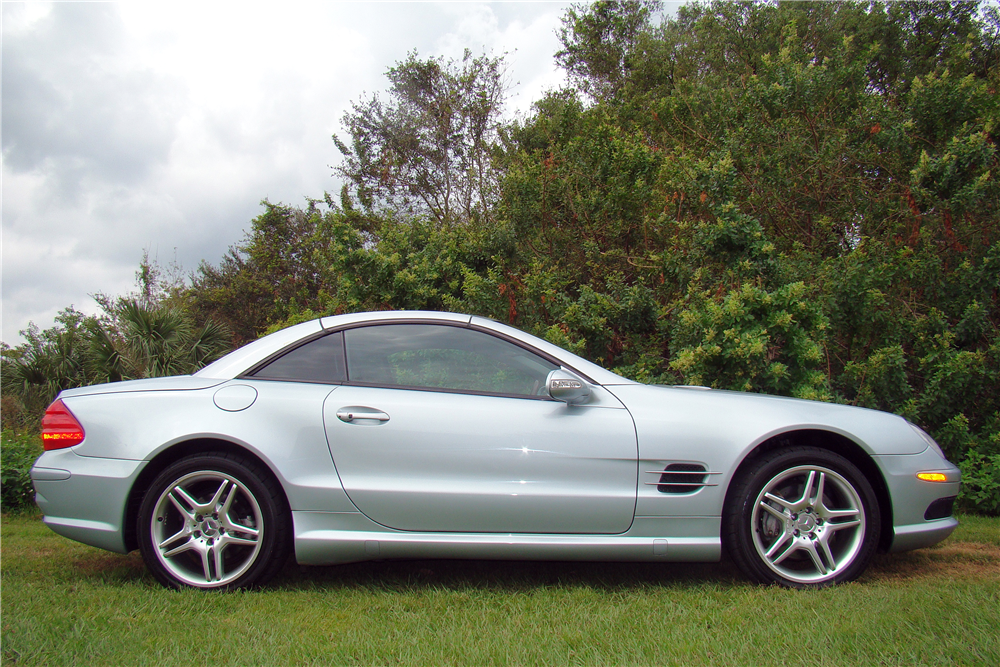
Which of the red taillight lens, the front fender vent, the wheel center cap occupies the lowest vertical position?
the wheel center cap

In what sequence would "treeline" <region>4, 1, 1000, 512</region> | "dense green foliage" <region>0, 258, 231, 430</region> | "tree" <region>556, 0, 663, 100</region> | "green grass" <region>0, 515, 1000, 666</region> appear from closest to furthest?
1. "green grass" <region>0, 515, 1000, 666</region>
2. "treeline" <region>4, 1, 1000, 512</region>
3. "dense green foliage" <region>0, 258, 231, 430</region>
4. "tree" <region>556, 0, 663, 100</region>

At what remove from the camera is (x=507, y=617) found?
9.02 feet

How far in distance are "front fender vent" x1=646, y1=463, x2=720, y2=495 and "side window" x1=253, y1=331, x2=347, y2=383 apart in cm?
164

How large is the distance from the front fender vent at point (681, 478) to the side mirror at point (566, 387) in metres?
0.50

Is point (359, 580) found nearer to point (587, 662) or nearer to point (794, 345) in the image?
point (587, 662)

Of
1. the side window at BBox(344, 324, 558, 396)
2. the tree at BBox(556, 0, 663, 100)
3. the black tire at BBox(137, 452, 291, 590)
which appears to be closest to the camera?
the black tire at BBox(137, 452, 291, 590)

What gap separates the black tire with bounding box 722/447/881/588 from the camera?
3086mm

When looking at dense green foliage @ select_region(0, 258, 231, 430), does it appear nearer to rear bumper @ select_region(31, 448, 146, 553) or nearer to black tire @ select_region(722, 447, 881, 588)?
rear bumper @ select_region(31, 448, 146, 553)

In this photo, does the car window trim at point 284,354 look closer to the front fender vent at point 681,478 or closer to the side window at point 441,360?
the side window at point 441,360

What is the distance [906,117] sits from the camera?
7.34m

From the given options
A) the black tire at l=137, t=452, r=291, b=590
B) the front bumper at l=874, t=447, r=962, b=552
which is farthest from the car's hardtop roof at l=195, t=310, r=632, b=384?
the front bumper at l=874, t=447, r=962, b=552

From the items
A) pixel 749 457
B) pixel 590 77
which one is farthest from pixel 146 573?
pixel 590 77

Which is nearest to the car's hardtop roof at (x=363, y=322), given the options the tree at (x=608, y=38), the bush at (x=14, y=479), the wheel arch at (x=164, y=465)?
the wheel arch at (x=164, y=465)

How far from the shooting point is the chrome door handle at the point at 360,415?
10.0 ft
